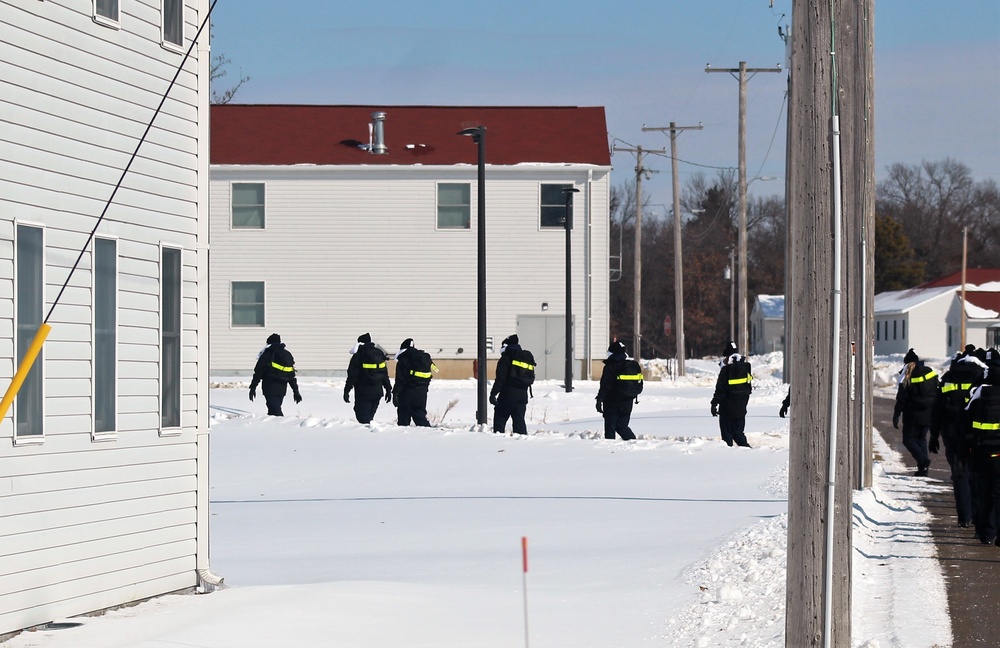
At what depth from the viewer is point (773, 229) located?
399 ft

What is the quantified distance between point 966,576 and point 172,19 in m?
7.99

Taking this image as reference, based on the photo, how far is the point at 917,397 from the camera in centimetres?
1959

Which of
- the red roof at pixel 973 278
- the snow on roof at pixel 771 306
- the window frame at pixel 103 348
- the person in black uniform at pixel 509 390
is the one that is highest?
the red roof at pixel 973 278

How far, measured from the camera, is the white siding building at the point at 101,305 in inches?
374

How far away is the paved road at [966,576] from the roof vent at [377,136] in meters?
28.5

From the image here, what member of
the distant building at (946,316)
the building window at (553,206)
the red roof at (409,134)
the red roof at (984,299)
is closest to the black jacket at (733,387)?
the building window at (553,206)

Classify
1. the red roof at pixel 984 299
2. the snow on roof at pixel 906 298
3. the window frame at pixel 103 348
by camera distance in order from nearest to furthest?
the window frame at pixel 103 348
the red roof at pixel 984 299
the snow on roof at pixel 906 298

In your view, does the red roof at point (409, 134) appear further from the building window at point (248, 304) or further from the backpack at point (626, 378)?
the backpack at point (626, 378)

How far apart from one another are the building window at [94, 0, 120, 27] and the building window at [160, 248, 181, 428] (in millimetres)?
1873

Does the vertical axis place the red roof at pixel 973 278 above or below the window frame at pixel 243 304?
above

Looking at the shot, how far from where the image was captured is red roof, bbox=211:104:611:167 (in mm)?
43875

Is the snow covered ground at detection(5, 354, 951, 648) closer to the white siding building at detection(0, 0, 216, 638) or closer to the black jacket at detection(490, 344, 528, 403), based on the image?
the white siding building at detection(0, 0, 216, 638)

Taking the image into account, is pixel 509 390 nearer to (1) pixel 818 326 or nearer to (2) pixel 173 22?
(2) pixel 173 22

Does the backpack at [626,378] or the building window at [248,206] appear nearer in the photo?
the backpack at [626,378]
